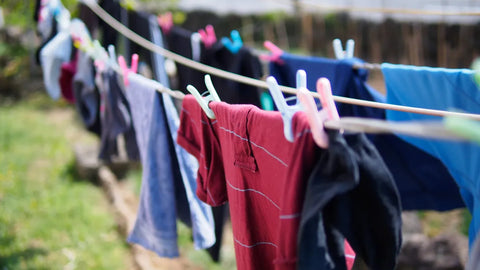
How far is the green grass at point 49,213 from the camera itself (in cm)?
299

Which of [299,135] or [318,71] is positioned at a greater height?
[299,135]

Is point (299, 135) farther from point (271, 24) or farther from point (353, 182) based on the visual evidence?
point (271, 24)

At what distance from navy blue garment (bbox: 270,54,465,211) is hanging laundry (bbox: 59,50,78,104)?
1483mm

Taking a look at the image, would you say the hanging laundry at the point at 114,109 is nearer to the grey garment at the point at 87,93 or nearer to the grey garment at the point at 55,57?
the grey garment at the point at 87,93

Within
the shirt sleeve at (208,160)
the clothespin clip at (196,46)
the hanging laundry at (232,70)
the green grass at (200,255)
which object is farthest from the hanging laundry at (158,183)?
the green grass at (200,255)

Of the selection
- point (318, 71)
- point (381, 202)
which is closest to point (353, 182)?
point (381, 202)

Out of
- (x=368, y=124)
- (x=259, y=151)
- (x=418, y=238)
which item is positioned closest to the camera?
(x=368, y=124)

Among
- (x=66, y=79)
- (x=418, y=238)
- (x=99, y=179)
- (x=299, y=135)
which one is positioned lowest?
(x=418, y=238)

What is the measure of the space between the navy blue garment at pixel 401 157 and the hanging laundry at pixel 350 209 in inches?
31.3

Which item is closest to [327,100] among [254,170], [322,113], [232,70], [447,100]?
[322,113]

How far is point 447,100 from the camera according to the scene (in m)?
1.36

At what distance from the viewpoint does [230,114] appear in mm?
1112

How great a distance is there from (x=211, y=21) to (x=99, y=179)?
591 cm

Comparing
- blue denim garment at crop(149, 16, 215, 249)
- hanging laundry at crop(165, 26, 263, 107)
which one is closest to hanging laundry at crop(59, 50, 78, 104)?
hanging laundry at crop(165, 26, 263, 107)
